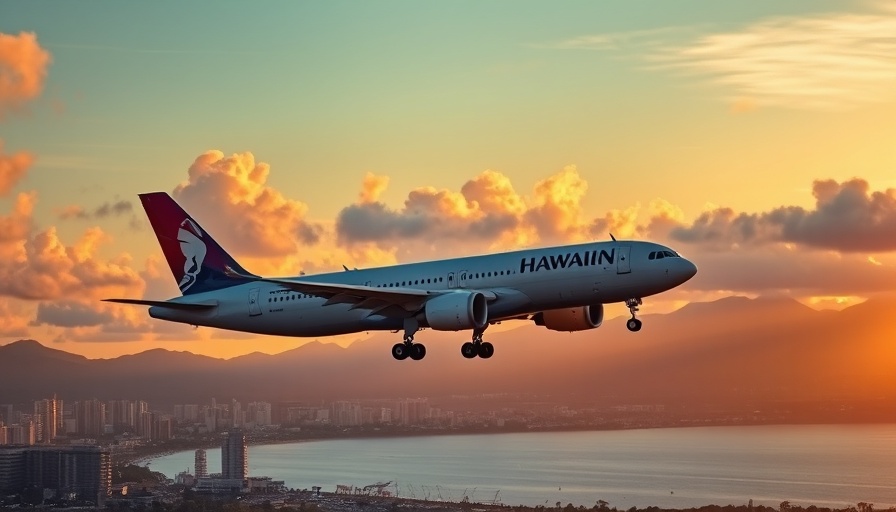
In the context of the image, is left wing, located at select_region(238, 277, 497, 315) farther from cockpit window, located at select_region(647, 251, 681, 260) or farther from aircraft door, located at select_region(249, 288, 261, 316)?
cockpit window, located at select_region(647, 251, 681, 260)

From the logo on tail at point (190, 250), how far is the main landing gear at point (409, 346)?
17.6m

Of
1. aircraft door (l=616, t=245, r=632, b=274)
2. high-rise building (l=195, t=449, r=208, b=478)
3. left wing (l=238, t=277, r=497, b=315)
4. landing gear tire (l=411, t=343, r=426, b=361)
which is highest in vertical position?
aircraft door (l=616, t=245, r=632, b=274)

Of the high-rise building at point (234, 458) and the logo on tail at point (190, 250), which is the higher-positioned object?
the logo on tail at point (190, 250)

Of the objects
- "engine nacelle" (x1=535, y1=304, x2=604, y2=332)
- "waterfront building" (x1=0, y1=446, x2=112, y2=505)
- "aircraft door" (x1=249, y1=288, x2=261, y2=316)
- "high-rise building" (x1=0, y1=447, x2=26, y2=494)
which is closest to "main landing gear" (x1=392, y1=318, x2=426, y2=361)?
"engine nacelle" (x1=535, y1=304, x2=604, y2=332)

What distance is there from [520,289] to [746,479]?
5562 inches

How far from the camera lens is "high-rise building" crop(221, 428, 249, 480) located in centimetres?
17850

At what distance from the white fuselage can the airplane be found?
0.05 meters

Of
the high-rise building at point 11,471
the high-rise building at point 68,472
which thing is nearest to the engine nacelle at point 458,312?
the high-rise building at point 68,472

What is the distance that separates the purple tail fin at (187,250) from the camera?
79562mm

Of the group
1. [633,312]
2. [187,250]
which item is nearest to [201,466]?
[187,250]

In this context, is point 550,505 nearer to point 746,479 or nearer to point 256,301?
point 746,479

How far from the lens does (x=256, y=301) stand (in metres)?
75.0

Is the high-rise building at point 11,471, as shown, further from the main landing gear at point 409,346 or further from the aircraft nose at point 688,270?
the aircraft nose at point 688,270

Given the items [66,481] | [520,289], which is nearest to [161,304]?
[520,289]
